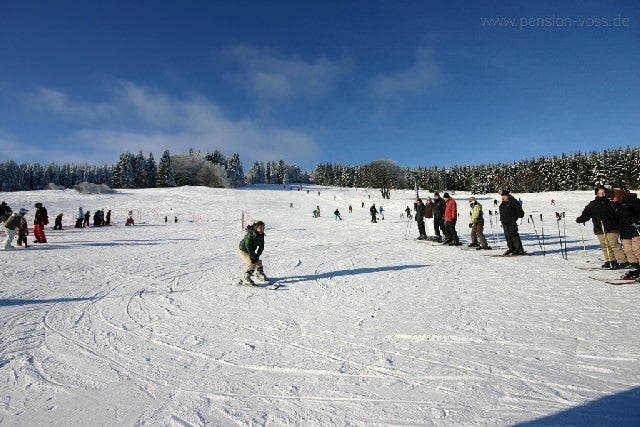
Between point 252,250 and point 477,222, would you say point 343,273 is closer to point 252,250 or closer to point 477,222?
point 252,250

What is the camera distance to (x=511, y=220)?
1159 centimetres

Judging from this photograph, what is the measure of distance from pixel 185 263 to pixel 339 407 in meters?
9.59

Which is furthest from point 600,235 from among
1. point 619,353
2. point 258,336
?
point 258,336

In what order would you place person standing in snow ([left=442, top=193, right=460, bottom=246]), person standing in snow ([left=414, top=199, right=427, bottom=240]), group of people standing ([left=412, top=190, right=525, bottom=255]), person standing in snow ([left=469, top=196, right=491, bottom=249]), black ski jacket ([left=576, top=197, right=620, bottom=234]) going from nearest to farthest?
black ski jacket ([left=576, top=197, right=620, bottom=234]) → group of people standing ([left=412, top=190, right=525, bottom=255]) → person standing in snow ([left=469, top=196, right=491, bottom=249]) → person standing in snow ([left=442, top=193, right=460, bottom=246]) → person standing in snow ([left=414, top=199, right=427, bottom=240])

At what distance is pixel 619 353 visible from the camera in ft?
13.8

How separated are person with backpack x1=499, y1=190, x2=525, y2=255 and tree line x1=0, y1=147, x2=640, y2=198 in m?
50.0

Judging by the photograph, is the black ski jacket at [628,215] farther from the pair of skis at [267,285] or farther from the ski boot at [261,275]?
the ski boot at [261,275]

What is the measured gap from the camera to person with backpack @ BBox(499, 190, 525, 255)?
11.6 meters

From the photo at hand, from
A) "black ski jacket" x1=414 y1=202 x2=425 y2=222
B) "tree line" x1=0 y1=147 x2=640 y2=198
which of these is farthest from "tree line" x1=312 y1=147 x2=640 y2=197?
"black ski jacket" x1=414 y1=202 x2=425 y2=222

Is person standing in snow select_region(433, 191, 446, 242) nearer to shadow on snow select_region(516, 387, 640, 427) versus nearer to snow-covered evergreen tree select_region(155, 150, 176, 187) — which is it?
shadow on snow select_region(516, 387, 640, 427)

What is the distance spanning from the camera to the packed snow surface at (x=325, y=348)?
332 centimetres

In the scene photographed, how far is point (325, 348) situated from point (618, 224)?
26.3 feet

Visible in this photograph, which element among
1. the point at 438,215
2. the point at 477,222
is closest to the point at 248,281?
the point at 477,222

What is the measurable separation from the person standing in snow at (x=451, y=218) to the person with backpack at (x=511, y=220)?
2.95m
